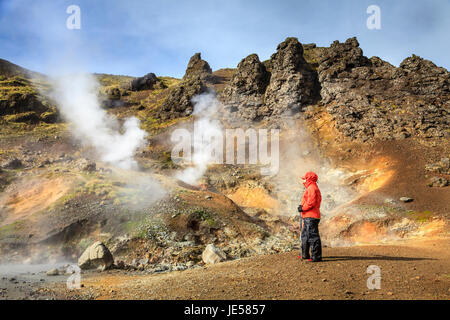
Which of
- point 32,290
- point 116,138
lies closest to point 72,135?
point 116,138

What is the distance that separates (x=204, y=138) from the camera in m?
41.3

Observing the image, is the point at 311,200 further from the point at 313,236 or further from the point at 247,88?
the point at 247,88

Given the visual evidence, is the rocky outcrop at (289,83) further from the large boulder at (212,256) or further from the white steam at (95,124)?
the large boulder at (212,256)

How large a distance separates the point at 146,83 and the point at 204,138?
1622 inches

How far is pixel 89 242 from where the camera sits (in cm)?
1435

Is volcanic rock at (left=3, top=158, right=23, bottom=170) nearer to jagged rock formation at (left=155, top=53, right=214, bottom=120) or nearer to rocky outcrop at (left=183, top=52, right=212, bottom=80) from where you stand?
jagged rock formation at (left=155, top=53, right=214, bottom=120)

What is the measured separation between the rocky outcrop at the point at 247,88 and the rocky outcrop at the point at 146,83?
32.5 m

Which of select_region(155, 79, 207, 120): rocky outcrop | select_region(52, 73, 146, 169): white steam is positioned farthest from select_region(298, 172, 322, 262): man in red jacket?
select_region(155, 79, 207, 120): rocky outcrop

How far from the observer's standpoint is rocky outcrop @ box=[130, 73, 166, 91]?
238 ft

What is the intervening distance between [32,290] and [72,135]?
38758 mm

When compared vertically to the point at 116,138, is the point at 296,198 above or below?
below

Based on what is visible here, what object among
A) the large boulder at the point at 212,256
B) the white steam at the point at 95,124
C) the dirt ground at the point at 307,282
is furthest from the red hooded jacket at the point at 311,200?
the white steam at the point at 95,124
